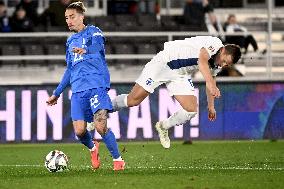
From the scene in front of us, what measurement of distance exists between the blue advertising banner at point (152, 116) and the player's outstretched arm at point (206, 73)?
23.3 feet

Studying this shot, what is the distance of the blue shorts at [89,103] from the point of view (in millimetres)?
14188

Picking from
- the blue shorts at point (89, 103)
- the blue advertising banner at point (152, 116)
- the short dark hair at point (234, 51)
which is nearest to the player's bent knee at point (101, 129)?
the blue shorts at point (89, 103)

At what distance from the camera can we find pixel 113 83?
22078 mm

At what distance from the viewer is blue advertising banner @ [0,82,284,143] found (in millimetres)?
21938

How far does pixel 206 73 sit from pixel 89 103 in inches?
62.8

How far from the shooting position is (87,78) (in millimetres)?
14312

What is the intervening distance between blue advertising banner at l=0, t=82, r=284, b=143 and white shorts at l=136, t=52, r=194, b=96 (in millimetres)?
5792

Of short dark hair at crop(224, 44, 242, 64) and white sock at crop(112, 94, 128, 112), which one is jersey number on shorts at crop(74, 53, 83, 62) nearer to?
white sock at crop(112, 94, 128, 112)

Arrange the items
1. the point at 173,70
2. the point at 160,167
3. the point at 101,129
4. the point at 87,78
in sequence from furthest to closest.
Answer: the point at 173,70 < the point at 160,167 < the point at 87,78 < the point at 101,129

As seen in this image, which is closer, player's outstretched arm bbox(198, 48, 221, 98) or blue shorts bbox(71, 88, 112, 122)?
blue shorts bbox(71, 88, 112, 122)

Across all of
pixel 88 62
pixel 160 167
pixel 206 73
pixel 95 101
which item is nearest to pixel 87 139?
pixel 95 101

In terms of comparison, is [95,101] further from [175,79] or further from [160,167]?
[175,79]

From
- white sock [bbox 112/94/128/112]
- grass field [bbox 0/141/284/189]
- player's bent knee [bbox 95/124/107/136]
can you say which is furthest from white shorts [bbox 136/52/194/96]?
player's bent knee [bbox 95/124/107/136]

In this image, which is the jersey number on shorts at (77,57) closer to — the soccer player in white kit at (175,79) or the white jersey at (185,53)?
the soccer player in white kit at (175,79)
